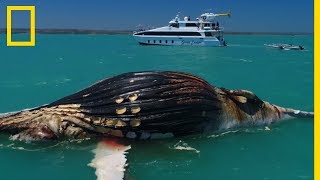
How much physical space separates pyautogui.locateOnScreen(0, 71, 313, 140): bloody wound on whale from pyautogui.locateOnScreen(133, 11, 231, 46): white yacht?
9674cm

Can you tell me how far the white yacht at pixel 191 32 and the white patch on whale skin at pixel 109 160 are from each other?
98.2 m

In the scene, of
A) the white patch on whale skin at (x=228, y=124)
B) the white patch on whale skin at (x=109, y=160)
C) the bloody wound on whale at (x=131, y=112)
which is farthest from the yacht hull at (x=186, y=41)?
→ the white patch on whale skin at (x=109, y=160)

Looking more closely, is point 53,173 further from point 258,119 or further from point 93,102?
point 258,119

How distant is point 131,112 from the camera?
14.0m

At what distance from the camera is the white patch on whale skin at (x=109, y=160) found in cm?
1145

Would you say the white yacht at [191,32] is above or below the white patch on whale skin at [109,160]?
above

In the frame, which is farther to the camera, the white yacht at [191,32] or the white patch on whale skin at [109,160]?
the white yacht at [191,32]

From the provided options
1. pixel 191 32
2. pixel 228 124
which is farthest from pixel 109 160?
pixel 191 32

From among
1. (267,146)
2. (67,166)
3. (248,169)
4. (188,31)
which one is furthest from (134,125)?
(188,31)

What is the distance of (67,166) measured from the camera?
12.7 meters

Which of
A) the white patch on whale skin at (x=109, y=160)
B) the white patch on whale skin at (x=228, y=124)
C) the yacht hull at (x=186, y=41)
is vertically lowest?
the white patch on whale skin at (x=109, y=160)

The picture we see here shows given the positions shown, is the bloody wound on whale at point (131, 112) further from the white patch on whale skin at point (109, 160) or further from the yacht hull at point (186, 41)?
the yacht hull at point (186, 41)

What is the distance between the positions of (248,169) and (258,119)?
4.04 meters

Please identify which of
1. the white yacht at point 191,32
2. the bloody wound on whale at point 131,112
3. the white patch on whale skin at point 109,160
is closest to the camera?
the white patch on whale skin at point 109,160
